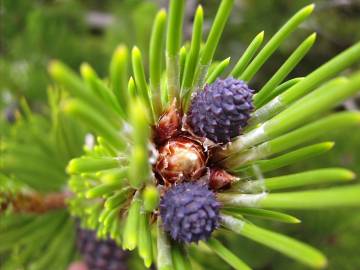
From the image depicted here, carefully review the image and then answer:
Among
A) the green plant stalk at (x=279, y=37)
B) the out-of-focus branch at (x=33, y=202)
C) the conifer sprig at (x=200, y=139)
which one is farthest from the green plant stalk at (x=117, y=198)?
the out-of-focus branch at (x=33, y=202)

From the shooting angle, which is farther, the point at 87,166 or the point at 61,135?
the point at 61,135

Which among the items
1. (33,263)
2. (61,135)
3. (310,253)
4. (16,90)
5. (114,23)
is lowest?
(310,253)

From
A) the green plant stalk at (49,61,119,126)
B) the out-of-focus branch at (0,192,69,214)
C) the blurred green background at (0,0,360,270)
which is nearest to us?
the green plant stalk at (49,61,119,126)

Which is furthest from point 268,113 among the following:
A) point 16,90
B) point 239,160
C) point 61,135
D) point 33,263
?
point 16,90

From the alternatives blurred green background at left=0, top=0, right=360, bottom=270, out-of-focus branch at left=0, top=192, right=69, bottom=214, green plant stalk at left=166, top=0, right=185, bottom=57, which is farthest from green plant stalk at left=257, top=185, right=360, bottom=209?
blurred green background at left=0, top=0, right=360, bottom=270

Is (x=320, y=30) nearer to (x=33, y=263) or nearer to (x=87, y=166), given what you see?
(x=33, y=263)

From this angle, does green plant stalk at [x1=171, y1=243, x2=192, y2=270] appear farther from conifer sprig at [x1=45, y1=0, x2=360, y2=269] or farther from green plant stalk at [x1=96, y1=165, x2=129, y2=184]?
green plant stalk at [x1=96, y1=165, x2=129, y2=184]

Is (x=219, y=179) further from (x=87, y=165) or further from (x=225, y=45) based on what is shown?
(x=225, y=45)
